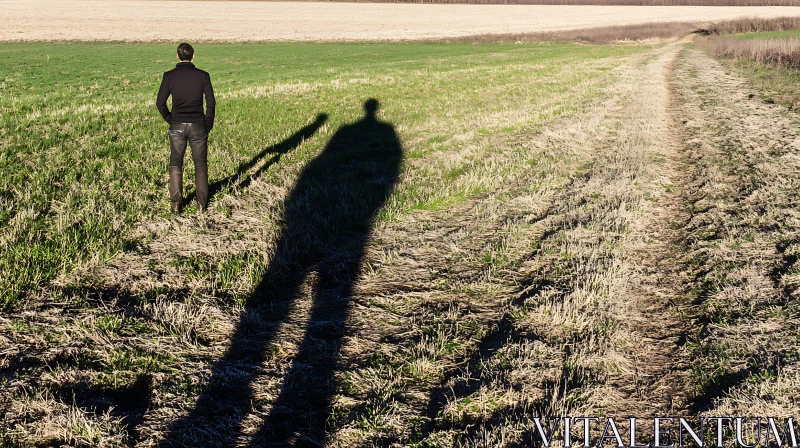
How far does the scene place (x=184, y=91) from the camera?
6.69 m

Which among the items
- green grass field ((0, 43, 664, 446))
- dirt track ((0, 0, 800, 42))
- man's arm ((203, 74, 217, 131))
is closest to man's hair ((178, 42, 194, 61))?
man's arm ((203, 74, 217, 131))

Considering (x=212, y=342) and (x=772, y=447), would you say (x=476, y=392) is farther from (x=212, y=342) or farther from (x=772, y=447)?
(x=212, y=342)

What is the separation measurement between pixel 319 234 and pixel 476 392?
3.69m

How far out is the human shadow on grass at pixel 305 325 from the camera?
3.57m

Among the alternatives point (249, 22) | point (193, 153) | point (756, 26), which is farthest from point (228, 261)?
point (756, 26)

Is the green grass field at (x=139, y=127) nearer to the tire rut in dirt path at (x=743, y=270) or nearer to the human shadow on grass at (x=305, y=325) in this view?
the human shadow on grass at (x=305, y=325)

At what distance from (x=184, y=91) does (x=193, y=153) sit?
967 mm

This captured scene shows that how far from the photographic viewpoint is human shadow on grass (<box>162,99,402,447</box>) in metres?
3.57

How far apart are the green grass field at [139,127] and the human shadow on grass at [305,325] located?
86 centimetres

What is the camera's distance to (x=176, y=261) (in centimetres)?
595

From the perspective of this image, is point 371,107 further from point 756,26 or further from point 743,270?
point 756,26

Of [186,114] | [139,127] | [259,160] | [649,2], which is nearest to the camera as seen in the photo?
[186,114]

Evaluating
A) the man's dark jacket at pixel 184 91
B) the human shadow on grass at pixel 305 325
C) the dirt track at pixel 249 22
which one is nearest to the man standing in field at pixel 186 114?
the man's dark jacket at pixel 184 91

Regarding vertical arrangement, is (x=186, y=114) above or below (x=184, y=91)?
below
